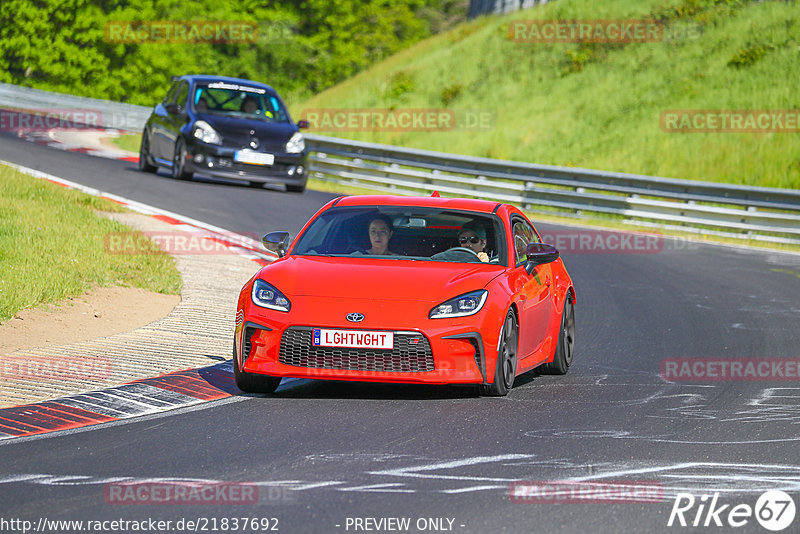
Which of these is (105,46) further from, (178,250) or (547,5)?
(178,250)

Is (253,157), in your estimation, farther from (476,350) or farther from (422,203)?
(476,350)

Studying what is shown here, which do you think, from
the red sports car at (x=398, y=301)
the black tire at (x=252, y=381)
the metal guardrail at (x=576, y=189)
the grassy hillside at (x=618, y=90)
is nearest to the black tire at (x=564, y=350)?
the red sports car at (x=398, y=301)

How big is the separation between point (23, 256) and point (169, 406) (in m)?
5.54

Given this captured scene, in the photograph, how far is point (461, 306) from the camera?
27.9 feet

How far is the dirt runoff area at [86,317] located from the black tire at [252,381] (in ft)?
6.86

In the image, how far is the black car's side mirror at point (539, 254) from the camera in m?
→ 9.54

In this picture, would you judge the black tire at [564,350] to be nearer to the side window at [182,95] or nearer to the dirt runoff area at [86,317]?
the dirt runoff area at [86,317]

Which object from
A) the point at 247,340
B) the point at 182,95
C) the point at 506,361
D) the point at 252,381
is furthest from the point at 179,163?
the point at 506,361

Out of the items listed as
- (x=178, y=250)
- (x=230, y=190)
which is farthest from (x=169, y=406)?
(x=230, y=190)

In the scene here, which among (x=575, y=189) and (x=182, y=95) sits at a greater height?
A: (x=182, y=95)

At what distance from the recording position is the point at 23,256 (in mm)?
13195

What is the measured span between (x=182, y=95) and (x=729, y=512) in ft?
62.5

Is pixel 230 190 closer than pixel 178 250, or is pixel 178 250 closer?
pixel 178 250

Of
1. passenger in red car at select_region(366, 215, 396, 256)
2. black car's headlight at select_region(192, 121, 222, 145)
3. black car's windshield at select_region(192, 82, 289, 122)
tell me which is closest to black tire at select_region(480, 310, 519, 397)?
passenger in red car at select_region(366, 215, 396, 256)
